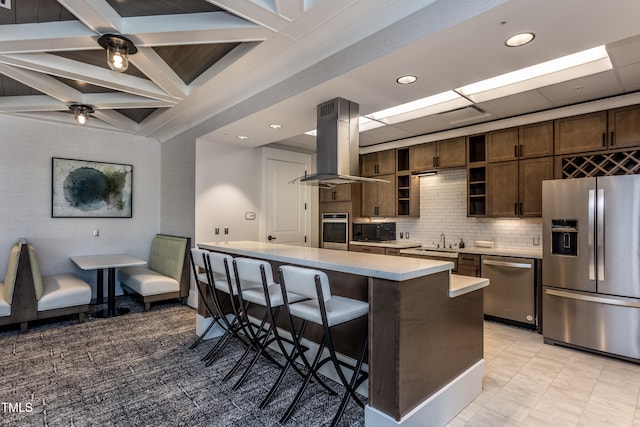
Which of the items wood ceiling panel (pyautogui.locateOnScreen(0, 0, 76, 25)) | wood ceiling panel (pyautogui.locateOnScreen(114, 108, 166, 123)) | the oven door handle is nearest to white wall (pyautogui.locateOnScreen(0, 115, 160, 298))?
wood ceiling panel (pyautogui.locateOnScreen(114, 108, 166, 123))

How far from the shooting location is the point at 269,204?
219 inches

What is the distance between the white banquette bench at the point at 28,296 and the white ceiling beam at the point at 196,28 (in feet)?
9.69

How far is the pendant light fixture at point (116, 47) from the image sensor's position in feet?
8.30

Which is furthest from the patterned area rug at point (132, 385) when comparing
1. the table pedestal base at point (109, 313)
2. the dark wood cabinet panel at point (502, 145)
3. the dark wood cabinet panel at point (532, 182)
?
the dark wood cabinet panel at point (502, 145)

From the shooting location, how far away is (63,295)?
3963 millimetres

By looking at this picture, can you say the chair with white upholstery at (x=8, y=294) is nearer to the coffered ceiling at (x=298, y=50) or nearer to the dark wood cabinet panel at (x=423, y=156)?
the coffered ceiling at (x=298, y=50)

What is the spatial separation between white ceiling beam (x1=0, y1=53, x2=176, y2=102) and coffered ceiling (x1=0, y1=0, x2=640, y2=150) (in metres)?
0.01

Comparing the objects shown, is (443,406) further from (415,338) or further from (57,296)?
(57,296)

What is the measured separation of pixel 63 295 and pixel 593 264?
232 inches

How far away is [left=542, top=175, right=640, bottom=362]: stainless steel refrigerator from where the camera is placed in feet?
10.1

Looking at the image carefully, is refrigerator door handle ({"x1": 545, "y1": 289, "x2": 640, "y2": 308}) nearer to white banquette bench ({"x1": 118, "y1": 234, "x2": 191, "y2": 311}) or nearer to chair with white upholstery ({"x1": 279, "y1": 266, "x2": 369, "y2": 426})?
chair with white upholstery ({"x1": 279, "y1": 266, "x2": 369, "y2": 426})

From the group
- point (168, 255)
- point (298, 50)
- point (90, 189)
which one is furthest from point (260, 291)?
point (90, 189)

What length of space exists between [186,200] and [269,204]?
4.30 feet

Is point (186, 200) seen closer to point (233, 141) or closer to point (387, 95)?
point (233, 141)
